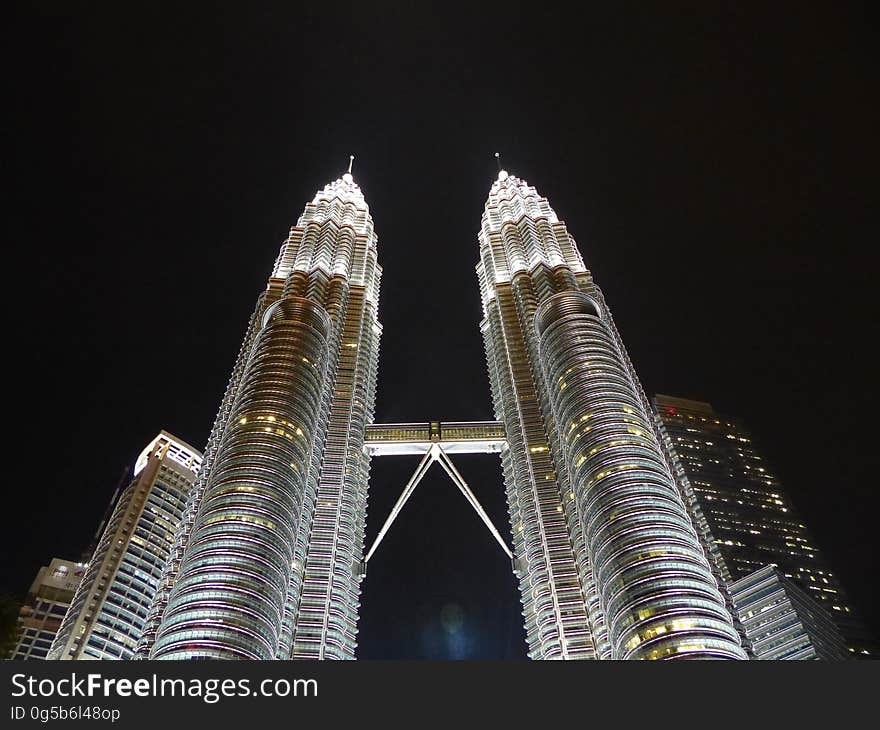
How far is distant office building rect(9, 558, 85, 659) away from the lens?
501 feet

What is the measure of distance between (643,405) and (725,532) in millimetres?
60687

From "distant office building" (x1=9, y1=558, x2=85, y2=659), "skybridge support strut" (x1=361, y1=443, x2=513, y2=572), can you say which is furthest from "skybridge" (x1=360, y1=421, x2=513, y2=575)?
"distant office building" (x1=9, y1=558, x2=85, y2=659)

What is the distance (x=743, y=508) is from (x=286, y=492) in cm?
10525

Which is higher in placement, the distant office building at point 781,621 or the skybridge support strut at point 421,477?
the skybridge support strut at point 421,477

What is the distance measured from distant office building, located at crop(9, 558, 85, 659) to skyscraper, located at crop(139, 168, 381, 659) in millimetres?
71060

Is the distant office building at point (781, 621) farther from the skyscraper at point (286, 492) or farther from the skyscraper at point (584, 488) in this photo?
the skyscraper at point (286, 492)

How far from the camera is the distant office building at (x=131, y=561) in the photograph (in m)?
137

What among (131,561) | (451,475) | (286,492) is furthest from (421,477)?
(131,561)

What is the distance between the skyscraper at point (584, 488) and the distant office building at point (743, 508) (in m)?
29.5

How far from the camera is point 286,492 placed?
95.6m

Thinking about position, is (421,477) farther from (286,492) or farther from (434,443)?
(286,492)

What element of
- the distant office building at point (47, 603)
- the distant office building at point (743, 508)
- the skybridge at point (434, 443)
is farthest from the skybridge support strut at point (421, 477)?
the distant office building at point (47, 603)

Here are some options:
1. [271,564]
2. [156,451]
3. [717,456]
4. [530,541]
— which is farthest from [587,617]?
[156,451]

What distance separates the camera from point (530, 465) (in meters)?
111
